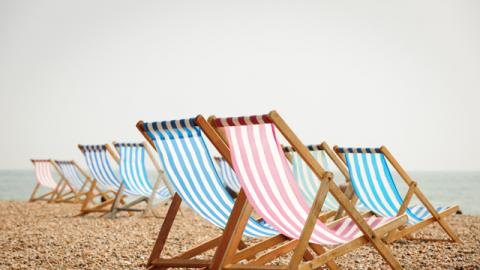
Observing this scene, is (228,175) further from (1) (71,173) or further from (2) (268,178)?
(2) (268,178)

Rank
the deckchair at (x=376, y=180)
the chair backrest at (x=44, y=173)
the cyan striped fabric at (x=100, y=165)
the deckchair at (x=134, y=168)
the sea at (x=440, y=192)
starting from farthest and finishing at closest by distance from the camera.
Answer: the sea at (x=440, y=192) → the chair backrest at (x=44, y=173) → the cyan striped fabric at (x=100, y=165) → the deckchair at (x=134, y=168) → the deckchair at (x=376, y=180)

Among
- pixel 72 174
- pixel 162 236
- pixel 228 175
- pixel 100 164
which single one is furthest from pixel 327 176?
pixel 72 174

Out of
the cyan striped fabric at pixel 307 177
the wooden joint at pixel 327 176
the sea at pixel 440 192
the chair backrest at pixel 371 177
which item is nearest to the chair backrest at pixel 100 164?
the cyan striped fabric at pixel 307 177

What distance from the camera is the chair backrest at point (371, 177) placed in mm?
4488

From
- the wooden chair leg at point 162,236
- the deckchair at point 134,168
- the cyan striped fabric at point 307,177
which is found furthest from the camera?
the deckchair at point 134,168

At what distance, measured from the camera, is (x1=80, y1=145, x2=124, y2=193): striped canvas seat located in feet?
24.8

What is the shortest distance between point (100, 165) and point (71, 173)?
10.5 ft

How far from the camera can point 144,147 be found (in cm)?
697

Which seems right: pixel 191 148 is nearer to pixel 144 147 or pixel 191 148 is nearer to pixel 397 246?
pixel 397 246

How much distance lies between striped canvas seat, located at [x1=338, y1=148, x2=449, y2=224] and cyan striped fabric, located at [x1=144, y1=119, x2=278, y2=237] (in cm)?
171

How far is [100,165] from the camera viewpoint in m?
7.68

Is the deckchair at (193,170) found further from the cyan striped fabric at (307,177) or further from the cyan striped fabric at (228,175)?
the cyan striped fabric at (228,175)

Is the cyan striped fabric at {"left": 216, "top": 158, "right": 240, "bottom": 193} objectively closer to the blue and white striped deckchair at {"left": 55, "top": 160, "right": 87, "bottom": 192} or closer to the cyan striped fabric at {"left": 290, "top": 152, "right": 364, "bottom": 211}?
the blue and white striped deckchair at {"left": 55, "top": 160, "right": 87, "bottom": 192}

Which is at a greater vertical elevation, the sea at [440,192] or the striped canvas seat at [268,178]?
the sea at [440,192]
